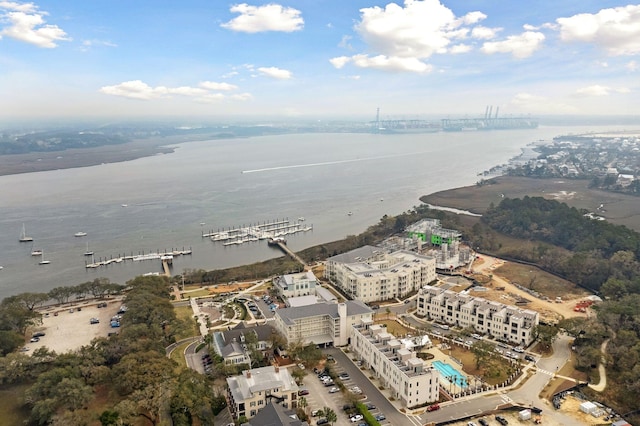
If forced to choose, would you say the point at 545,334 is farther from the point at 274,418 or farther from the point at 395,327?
the point at 274,418

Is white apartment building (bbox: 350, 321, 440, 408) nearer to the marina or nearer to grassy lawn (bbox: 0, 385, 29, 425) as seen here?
grassy lawn (bbox: 0, 385, 29, 425)

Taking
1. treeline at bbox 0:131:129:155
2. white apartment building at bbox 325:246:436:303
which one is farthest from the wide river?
treeline at bbox 0:131:129:155

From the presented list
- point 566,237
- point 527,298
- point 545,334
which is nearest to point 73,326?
point 545,334

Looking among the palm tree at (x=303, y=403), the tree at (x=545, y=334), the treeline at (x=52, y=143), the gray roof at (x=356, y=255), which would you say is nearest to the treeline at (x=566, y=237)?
the tree at (x=545, y=334)

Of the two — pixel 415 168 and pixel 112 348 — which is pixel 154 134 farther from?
pixel 112 348

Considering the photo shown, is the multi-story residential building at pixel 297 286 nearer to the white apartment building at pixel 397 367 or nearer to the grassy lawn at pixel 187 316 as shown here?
the grassy lawn at pixel 187 316
